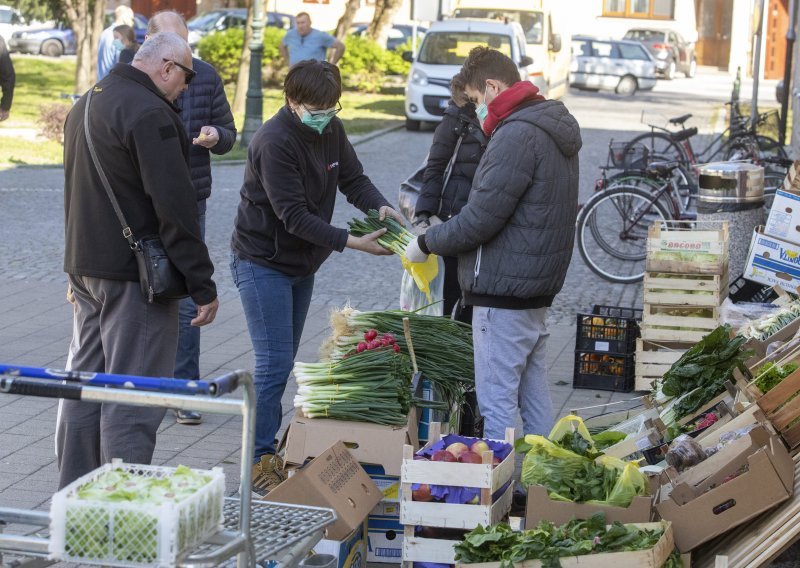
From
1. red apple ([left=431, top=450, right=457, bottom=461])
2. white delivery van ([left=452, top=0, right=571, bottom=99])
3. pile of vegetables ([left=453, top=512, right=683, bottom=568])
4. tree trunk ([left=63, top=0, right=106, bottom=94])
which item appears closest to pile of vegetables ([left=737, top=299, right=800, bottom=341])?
red apple ([left=431, top=450, right=457, bottom=461])

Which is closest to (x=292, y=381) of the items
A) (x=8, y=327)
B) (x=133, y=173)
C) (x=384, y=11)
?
(x=8, y=327)

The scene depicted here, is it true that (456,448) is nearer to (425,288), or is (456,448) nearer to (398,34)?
(425,288)

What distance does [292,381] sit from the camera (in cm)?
785

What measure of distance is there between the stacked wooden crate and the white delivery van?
17.0 metres

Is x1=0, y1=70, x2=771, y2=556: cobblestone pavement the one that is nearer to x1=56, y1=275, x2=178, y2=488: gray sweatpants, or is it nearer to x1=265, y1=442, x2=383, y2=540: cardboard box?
x1=56, y1=275, x2=178, y2=488: gray sweatpants

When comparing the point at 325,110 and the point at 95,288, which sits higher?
the point at 325,110

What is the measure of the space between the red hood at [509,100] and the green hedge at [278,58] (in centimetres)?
2489

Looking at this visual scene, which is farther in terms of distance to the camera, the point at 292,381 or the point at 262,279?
the point at 292,381

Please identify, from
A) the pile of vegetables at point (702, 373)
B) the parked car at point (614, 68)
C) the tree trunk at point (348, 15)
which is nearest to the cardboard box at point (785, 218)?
the pile of vegetables at point (702, 373)

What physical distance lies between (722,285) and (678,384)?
7.05ft

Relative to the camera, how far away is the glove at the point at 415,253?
559 centimetres

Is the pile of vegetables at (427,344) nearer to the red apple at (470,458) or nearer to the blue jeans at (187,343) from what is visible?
the red apple at (470,458)

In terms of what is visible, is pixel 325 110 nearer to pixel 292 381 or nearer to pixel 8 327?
pixel 292 381

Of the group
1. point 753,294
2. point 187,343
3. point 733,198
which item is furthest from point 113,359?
point 733,198
